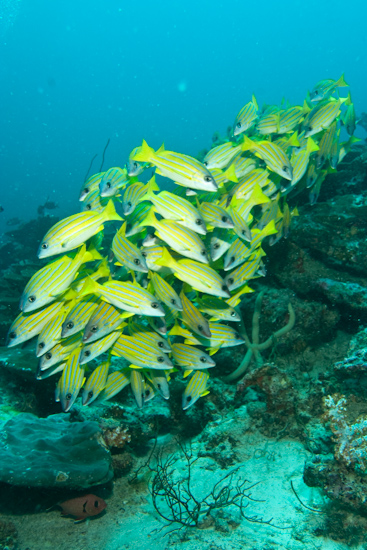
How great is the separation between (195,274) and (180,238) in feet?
1.21

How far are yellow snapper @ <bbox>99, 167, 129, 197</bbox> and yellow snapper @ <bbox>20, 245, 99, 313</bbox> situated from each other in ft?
3.98

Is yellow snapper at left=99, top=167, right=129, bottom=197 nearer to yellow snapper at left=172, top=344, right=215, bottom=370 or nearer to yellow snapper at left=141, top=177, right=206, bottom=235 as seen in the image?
yellow snapper at left=141, top=177, right=206, bottom=235

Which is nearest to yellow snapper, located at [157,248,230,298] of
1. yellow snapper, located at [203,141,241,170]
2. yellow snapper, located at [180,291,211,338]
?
yellow snapper, located at [180,291,211,338]

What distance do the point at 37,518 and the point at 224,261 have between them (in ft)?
11.4

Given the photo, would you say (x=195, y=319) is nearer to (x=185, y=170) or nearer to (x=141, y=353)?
(x=141, y=353)

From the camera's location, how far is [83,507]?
10.3ft

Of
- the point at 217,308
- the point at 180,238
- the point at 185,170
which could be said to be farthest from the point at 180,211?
the point at 217,308

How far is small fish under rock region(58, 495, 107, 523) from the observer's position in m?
3.13

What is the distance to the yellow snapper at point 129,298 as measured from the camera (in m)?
2.47

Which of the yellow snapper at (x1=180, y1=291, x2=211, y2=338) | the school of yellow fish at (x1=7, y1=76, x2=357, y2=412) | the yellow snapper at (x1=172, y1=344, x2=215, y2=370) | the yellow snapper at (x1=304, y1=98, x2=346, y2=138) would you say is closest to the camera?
the school of yellow fish at (x1=7, y1=76, x2=357, y2=412)

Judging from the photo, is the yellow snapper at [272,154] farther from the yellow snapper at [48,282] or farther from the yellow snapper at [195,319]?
the yellow snapper at [48,282]

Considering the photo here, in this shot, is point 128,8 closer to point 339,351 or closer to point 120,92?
point 120,92

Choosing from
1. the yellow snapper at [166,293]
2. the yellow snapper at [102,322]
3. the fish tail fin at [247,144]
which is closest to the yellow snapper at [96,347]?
the yellow snapper at [102,322]

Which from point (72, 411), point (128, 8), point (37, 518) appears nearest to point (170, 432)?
point (72, 411)
